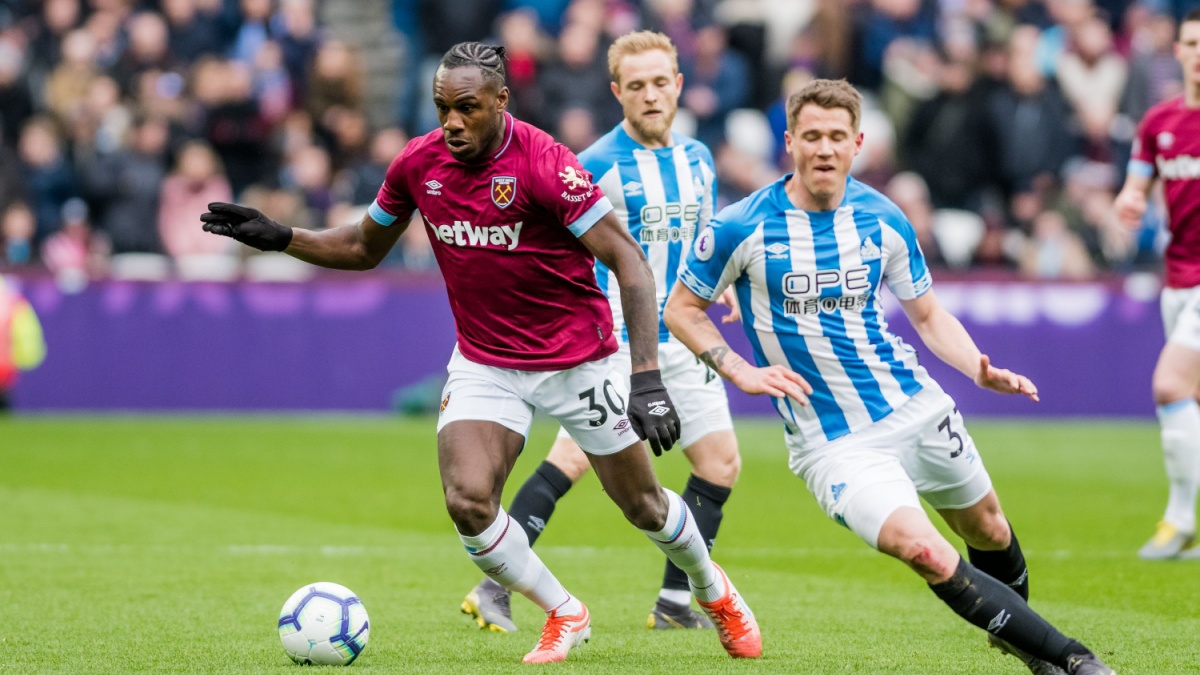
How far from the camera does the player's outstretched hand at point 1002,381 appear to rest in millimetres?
5887

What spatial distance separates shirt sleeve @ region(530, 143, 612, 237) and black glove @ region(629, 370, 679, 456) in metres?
0.64

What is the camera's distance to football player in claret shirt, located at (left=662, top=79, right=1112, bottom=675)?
616 centimetres

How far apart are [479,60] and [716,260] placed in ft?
3.76

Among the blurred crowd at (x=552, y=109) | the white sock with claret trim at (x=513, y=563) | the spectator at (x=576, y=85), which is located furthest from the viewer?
the spectator at (x=576, y=85)

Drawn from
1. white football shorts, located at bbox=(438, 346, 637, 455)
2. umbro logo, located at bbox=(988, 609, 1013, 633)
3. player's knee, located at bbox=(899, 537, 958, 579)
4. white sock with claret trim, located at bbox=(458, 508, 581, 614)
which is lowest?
white sock with claret trim, located at bbox=(458, 508, 581, 614)

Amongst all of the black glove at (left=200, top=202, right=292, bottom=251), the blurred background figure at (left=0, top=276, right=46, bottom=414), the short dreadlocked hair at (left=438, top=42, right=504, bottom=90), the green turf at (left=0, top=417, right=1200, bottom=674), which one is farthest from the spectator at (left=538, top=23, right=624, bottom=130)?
the short dreadlocked hair at (left=438, top=42, right=504, bottom=90)

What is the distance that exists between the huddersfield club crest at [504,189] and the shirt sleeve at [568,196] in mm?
100

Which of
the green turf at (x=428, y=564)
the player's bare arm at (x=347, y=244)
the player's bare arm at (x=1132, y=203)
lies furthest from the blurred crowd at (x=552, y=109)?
the player's bare arm at (x=347, y=244)

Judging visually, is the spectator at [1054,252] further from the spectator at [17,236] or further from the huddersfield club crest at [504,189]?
the huddersfield club crest at [504,189]

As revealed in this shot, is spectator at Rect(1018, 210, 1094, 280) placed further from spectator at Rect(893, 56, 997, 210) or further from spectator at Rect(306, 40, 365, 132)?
spectator at Rect(306, 40, 365, 132)

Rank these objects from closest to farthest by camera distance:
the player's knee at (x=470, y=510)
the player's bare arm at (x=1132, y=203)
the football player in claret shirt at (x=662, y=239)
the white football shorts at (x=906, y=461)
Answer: the white football shorts at (x=906, y=461), the player's knee at (x=470, y=510), the football player in claret shirt at (x=662, y=239), the player's bare arm at (x=1132, y=203)

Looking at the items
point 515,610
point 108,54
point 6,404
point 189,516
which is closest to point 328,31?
point 108,54

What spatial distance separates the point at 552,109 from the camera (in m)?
18.5

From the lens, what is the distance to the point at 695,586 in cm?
671
